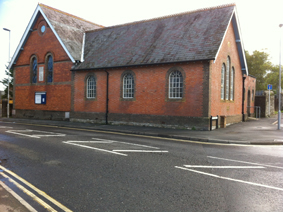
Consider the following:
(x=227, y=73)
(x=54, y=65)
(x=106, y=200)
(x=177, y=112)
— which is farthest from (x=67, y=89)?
(x=106, y=200)

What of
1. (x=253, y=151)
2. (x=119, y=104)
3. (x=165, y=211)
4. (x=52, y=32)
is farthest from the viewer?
(x=52, y=32)

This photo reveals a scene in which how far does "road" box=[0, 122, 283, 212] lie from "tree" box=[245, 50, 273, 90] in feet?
143

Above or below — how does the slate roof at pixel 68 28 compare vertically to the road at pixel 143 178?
above

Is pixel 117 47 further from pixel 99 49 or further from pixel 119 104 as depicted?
pixel 119 104

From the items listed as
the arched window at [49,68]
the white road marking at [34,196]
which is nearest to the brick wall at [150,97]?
the arched window at [49,68]

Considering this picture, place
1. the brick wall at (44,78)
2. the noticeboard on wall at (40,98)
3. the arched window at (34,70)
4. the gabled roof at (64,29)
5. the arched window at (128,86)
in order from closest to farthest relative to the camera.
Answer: the arched window at (128,86)
the gabled roof at (64,29)
the brick wall at (44,78)
the noticeboard on wall at (40,98)
the arched window at (34,70)

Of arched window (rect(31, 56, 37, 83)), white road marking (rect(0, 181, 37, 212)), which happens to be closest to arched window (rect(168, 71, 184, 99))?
white road marking (rect(0, 181, 37, 212))

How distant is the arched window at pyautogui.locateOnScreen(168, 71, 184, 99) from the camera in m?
16.7

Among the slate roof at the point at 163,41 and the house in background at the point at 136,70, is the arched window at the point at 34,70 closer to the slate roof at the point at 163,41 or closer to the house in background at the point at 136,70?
the house in background at the point at 136,70

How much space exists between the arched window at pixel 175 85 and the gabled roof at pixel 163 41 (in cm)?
108

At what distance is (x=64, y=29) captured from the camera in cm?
2380

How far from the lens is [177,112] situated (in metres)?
16.5

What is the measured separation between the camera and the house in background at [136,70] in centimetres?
1625

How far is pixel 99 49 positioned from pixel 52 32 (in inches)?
209
